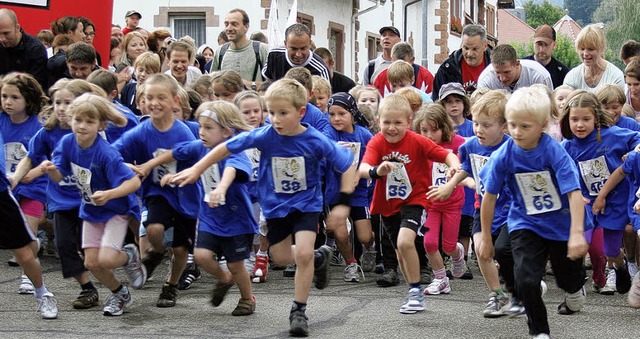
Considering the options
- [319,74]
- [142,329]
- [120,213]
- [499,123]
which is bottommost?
[142,329]

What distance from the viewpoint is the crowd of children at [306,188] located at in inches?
288

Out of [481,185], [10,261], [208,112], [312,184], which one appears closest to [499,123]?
[481,185]

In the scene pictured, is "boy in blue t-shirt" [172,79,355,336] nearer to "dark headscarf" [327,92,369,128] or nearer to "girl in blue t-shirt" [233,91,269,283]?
"girl in blue t-shirt" [233,91,269,283]

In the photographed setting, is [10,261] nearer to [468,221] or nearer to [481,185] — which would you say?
[468,221]

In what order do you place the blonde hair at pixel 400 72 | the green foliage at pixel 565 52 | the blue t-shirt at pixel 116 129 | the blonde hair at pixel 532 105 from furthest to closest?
the green foliage at pixel 565 52 < the blonde hair at pixel 400 72 < the blue t-shirt at pixel 116 129 < the blonde hair at pixel 532 105

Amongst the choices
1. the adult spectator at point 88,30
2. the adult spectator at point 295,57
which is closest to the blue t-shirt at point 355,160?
the adult spectator at point 295,57

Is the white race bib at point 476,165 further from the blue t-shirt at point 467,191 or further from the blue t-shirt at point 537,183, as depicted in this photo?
the blue t-shirt at point 467,191

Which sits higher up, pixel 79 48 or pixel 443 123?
pixel 79 48

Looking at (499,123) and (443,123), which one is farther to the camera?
(443,123)

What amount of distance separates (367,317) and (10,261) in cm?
418

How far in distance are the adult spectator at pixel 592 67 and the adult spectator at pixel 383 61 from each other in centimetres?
315

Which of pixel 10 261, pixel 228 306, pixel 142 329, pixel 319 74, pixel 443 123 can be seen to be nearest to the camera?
pixel 142 329

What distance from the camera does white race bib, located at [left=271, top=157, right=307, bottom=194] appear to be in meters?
7.89

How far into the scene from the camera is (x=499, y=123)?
27.7 ft
